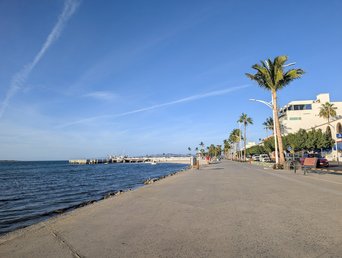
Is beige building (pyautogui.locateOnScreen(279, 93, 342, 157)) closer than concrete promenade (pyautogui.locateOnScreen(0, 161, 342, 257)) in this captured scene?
No

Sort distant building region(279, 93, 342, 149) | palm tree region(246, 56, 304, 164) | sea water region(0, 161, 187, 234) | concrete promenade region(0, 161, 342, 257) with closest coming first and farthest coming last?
concrete promenade region(0, 161, 342, 257), sea water region(0, 161, 187, 234), palm tree region(246, 56, 304, 164), distant building region(279, 93, 342, 149)

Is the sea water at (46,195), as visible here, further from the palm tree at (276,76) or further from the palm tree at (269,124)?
the palm tree at (269,124)

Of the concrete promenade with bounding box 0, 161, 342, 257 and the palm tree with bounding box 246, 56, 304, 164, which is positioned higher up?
the palm tree with bounding box 246, 56, 304, 164

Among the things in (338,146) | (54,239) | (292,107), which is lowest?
(54,239)

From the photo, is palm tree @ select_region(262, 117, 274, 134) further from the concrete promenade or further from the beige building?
the concrete promenade

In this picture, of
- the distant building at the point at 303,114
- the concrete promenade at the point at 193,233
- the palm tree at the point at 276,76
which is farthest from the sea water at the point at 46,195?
the distant building at the point at 303,114

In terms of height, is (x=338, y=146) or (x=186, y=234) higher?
(x=338, y=146)

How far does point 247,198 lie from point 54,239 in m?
7.34

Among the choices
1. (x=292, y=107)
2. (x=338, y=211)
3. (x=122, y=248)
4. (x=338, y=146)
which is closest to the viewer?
(x=122, y=248)

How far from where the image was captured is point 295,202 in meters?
10.1

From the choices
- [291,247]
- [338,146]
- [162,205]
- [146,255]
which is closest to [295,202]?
[162,205]

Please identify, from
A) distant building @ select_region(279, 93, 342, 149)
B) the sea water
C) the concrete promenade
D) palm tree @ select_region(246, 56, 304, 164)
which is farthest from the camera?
distant building @ select_region(279, 93, 342, 149)

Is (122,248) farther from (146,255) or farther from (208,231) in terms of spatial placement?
(208,231)

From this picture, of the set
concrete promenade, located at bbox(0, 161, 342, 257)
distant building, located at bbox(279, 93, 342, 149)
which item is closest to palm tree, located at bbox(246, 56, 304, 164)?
concrete promenade, located at bbox(0, 161, 342, 257)
